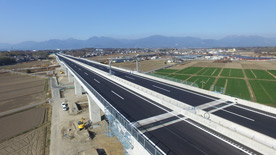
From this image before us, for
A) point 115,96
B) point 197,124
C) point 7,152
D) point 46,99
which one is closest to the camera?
point 197,124

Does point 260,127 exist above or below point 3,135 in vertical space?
above

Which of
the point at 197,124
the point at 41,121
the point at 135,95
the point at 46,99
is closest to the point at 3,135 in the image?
the point at 41,121

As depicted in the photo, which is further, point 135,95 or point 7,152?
point 135,95

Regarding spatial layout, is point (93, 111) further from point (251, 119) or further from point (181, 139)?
point (251, 119)

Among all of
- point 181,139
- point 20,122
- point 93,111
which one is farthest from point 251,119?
point 20,122

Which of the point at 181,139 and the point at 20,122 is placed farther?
the point at 20,122

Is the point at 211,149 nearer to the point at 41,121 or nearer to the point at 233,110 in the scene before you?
the point at 233,110

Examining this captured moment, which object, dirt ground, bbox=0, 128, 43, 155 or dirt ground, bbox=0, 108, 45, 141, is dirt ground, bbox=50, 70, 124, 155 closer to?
dirt ground, bbox=0, 128, 43, 155
